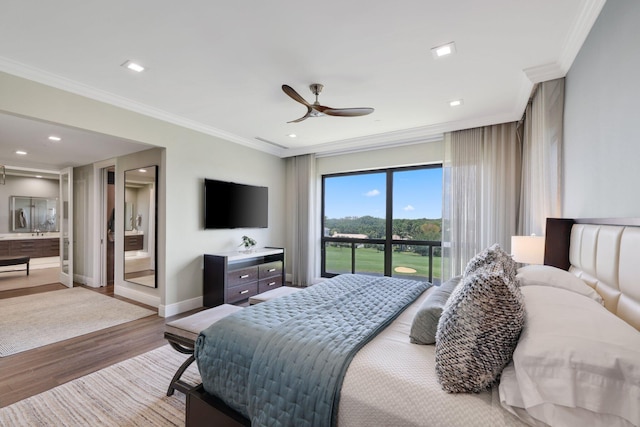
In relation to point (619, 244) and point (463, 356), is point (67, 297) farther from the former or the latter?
point (619, 244)

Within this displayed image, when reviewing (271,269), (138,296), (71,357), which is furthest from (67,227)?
(271,269)

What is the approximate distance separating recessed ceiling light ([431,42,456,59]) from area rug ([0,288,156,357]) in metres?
4.51

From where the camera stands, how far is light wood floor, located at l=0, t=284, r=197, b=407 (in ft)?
7.32

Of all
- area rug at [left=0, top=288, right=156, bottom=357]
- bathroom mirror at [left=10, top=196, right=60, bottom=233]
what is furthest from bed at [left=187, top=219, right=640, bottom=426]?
bathroom mirror at [left=10, top=196, right=60, bottom=233]

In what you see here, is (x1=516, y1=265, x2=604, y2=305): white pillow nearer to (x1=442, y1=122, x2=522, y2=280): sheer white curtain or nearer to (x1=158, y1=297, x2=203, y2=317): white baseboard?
(x1=442, y1=122, x2=522, y2=280): sheer white curtain

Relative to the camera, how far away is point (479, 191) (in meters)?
3.98

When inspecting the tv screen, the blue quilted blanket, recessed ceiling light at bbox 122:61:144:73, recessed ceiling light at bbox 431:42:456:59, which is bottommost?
the blue quilted blanket

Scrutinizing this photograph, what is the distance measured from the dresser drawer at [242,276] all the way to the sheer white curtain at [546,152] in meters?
3.68

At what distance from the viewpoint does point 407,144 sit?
4668 mm

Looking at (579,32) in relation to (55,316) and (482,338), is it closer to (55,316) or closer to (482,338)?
(482,338)

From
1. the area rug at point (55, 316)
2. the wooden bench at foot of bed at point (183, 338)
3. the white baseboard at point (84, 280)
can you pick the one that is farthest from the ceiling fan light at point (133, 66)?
the white baseboard at point (84, 280)

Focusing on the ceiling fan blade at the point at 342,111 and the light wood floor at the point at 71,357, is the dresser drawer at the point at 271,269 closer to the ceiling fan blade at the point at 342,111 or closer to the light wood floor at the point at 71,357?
the light wood floor at the point at 71,357

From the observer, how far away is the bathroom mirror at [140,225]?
13.4ft

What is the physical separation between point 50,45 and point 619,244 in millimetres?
3941
